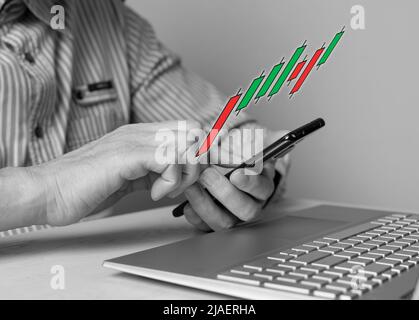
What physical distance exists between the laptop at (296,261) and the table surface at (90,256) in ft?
0.06

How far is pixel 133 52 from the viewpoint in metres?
1.35

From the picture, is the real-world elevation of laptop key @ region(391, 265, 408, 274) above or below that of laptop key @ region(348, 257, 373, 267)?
below

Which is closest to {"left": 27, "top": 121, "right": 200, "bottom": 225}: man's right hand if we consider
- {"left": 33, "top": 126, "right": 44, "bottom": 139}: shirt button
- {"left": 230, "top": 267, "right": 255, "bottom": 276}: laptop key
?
{"left": 230, "top": 267, "right": 255, "bottom": 276}: laptop key

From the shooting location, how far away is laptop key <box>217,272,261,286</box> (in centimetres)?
49

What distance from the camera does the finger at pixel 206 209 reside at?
2.65ft

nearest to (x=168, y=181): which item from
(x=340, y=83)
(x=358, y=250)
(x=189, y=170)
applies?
(x=189, y=170)

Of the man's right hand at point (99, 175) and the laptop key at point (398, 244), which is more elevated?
the man's right hand at point (99, 175)

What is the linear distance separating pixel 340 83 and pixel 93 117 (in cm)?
68

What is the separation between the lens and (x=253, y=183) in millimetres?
815

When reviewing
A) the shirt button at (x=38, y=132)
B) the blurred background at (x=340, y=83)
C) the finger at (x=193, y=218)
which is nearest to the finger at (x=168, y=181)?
the finger at (x=193, y=218)

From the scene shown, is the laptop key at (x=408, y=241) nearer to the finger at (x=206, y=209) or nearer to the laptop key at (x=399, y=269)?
the laptop key at (x=399, y=269)

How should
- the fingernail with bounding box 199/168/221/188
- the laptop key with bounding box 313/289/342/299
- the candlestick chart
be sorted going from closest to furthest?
the laptop key with bounding box 313/289/342/299 → the candlestick chart → the fingernail with bounding box 199/168/221/188

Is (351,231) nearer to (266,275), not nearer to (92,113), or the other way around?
(266,275)

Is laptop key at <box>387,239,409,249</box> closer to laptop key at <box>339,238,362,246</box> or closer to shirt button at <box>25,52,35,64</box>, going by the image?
laptop key at <box>339,238,362,246</box>
